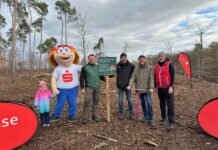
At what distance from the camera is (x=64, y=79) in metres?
6.12

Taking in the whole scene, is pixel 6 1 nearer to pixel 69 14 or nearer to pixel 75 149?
pixel 69 14

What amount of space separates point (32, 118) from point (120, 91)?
2.35 meters

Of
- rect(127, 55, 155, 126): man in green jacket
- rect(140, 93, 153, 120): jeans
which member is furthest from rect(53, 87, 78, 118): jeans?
rect(140, 93, 153, 120): jeans

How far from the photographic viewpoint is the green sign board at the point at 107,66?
620 cm

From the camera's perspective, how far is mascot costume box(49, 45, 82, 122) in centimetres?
610

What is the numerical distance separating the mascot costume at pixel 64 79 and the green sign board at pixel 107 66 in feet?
2.20

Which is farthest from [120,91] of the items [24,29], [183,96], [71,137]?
[24,29]

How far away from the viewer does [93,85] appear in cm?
610

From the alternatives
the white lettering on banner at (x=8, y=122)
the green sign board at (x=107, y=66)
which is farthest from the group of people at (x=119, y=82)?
the white lettering on banner at (x=8, y=122)

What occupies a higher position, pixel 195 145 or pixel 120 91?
pixel 120 91

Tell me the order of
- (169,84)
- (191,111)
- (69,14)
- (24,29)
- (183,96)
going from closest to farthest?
1. (169,84)
2. (191,111)
3. (183,96)
4. (69,14)
5. (24,29)

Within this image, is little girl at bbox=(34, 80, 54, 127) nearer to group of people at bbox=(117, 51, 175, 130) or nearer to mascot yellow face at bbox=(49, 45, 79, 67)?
mascot yellow face at bbox=(49, 45, 79, 67)

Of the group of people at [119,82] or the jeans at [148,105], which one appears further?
the jeans at [148,105]

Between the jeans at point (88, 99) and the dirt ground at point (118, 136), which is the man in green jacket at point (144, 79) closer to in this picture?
A: the dirt ground at point (118, 136)
